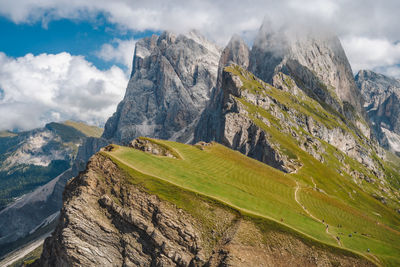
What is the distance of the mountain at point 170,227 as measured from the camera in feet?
90.5

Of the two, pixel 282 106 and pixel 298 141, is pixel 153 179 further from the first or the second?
pixel 282 106

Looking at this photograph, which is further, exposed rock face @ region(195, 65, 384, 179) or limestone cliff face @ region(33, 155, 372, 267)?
exposed rock face @ region(195, 65, 384, 179)

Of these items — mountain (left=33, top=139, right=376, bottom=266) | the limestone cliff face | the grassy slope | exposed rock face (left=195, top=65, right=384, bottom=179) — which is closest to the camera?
the limestone cliff face

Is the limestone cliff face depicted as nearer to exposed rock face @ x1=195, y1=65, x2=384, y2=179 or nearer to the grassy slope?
the grassy slope

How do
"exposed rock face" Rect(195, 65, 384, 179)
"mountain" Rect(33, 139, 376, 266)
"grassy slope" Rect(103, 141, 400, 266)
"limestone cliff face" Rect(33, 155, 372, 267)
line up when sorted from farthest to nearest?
"exposed rock face" Rect(195, 65, 384, 179) → "grassy slope" Rect(103, 141, 400, 266) → "mountain" Rect(33, 139, 376, 266) → "limestone cliff face" Rect(33, 155, 372, 267)

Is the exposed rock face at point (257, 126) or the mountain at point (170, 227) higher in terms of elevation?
the exposed rock face at point (257, 126)

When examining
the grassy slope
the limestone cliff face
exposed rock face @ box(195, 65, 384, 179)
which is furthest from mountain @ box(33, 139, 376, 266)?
exposed rock face @ box(195, 65, 384, 179)

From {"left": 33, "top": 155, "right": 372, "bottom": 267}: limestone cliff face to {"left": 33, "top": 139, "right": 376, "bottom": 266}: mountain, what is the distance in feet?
0.33

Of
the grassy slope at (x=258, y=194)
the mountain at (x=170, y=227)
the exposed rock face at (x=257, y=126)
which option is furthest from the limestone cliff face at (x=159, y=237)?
the exposed rock face at (x=257, y=126)

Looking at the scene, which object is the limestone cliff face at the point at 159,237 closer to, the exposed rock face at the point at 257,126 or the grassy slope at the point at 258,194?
the grassy slope at the point at 258,194

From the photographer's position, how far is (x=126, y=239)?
29234 mm

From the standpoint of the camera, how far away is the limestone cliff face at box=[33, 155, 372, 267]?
27.3 m

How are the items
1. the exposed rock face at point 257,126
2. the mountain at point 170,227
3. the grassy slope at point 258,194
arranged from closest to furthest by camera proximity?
the mountain at point 170,227 → the grassy slope at point 258,194 → the exposed rock face at point 257,126

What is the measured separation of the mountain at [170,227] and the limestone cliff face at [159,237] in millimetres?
100
